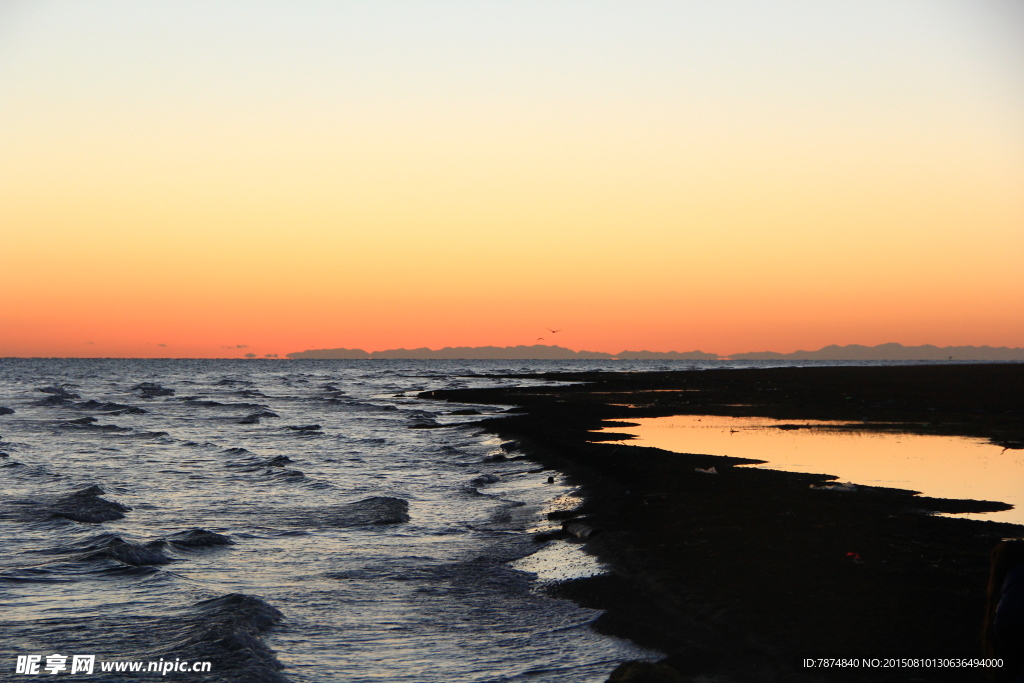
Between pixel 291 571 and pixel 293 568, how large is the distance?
0.67ft

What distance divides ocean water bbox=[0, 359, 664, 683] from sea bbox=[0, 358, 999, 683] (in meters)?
0.04

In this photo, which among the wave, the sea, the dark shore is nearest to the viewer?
the dark shore

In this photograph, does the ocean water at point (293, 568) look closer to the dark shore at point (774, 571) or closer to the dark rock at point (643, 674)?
the dark rock at point (643, 674)

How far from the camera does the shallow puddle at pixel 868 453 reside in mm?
19016

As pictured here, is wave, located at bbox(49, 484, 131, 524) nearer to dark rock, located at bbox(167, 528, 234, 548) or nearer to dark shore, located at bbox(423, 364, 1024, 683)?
dark rock, located at bbox(167, 528, 234, 548)

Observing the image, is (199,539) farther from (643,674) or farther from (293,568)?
(643,674)

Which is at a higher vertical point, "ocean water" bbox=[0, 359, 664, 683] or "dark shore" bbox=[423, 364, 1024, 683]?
"dark shore" bbox=[423, 364, 1024, 683]

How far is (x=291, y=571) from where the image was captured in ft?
44.5

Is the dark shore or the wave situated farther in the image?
the wave

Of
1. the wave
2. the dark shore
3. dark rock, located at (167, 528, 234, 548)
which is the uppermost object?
the dark shore

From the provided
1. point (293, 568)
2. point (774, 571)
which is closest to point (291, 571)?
point (293, 568)

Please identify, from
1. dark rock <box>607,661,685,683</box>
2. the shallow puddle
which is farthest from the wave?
the shallow puddle

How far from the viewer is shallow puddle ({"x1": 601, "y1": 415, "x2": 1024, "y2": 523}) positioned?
19016 millimetres

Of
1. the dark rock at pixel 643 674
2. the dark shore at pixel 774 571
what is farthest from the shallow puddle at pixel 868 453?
the dark rock at pixel 643 674
